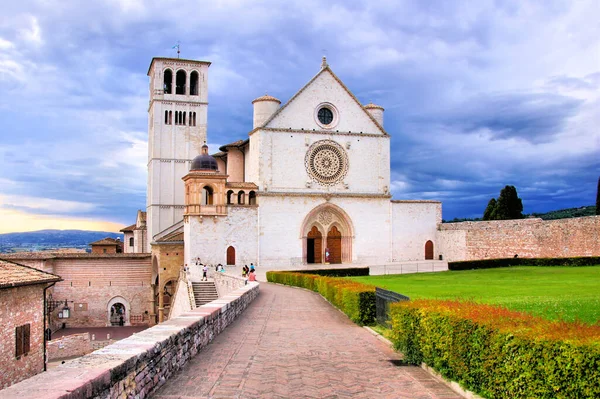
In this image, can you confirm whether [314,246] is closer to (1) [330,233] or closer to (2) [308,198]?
(1) [330,233]

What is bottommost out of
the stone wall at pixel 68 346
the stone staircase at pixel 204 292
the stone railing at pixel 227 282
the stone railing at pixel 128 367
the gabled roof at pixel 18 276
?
the stone wall at pixel 68 346

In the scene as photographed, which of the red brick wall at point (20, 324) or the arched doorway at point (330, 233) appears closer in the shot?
the red brick wall at point (20, 324)

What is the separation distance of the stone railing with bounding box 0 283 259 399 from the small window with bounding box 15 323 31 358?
826cm

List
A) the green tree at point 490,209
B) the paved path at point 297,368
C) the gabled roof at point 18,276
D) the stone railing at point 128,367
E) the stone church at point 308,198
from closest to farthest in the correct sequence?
the stone railing at point 128,367, the paved path at point 297,368, the gabled roof at point 18,276, the stone church at point 308,198, the green tree at point 490,209

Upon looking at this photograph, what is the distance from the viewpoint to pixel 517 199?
200 feet

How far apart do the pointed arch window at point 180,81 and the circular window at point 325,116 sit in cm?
1752

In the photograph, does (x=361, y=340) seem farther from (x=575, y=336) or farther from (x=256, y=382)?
(x=575, y=336)

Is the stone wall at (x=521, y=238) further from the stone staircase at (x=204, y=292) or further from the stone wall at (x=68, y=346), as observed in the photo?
the stone wall at (x=68, y=346)

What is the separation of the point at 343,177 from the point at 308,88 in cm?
771

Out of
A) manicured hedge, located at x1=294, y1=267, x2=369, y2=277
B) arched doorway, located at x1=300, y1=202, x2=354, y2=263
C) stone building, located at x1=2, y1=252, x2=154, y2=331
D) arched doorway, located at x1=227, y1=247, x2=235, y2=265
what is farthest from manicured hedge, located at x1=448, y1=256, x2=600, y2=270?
stone building, located at x1=2, y1=252, x2=154, y2=331

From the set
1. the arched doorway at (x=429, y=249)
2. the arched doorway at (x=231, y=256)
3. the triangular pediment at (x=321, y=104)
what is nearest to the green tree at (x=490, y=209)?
the arched doorway at (x=429, y=249)

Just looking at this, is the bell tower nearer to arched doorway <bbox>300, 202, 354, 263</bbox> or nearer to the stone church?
the stone church

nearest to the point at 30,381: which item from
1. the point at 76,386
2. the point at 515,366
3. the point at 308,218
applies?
the point at 76,386

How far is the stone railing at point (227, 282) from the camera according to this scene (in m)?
28.5
